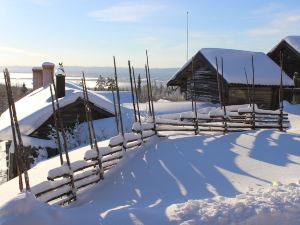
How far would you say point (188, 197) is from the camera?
839 centimetres

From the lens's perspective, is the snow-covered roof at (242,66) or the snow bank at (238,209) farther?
the snow-covered roof at (242,66)

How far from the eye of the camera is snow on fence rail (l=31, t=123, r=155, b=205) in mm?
8062

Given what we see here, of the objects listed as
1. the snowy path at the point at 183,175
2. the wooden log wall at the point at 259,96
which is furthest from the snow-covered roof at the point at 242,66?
the snowy path at the point at 183,175

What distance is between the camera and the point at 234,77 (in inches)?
965

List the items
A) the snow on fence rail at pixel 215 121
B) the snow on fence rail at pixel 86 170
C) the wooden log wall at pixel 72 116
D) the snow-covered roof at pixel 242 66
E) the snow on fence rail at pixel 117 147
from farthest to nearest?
the snow-covered roof at pixel 242 66, the wooden log wall at pixel 72 116, the snow on fence rail at pixel 215 121, the snow on fence rail at pixel 117 147, the snow on fence rail at pixel 86 170

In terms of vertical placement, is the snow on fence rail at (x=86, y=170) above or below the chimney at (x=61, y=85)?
below

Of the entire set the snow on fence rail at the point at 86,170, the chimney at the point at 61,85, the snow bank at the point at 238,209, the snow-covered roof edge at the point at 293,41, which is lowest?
the snow bank at the point at 238,209

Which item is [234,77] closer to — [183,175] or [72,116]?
[72,116]

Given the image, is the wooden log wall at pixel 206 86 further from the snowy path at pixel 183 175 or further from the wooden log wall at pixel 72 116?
the snowy path at pixel 183 175

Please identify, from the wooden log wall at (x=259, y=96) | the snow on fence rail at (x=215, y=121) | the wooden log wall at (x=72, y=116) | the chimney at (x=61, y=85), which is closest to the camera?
the snow on fence rail at (x=215, y=121)

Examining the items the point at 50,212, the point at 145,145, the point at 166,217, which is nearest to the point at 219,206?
the point at 166,217

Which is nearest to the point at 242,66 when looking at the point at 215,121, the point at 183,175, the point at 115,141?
the point at 215,121

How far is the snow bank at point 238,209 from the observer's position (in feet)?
21.7

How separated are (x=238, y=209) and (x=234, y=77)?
18318 millimetres
